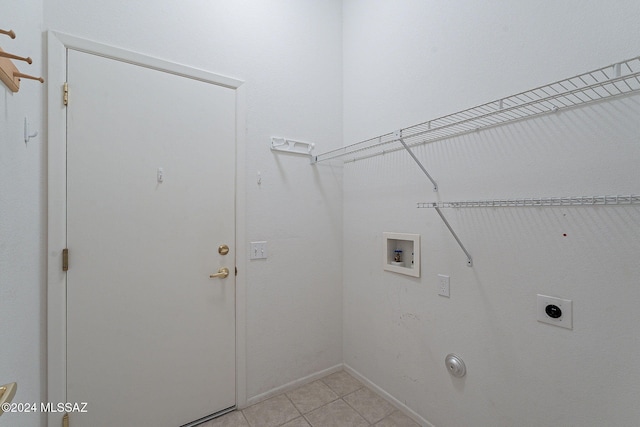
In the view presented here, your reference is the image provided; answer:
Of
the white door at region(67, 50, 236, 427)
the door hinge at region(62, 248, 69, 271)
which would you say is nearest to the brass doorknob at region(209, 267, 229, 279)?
the white door at region(67, 50, 236, 427)

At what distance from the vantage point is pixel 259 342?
192cm

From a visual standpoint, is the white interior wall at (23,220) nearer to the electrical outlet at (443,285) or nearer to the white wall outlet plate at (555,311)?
the electrical outlet at (443,285)

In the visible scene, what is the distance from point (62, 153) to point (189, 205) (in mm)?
632

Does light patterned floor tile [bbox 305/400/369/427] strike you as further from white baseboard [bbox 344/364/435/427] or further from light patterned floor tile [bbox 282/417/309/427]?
white baseboard [bbox 344/364/435/427]

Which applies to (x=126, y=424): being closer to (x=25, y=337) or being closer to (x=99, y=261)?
(x=25, y=337)

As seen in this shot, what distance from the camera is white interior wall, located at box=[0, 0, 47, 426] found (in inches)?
36.7

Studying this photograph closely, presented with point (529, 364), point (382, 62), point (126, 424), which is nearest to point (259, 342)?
point (126, 424)

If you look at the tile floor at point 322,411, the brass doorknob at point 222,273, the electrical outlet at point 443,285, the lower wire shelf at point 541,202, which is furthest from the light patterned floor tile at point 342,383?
the lower wire shelf at point 541,202

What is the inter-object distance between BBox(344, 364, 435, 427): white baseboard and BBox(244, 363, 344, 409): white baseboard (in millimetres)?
133

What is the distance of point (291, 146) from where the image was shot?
6.77 feet

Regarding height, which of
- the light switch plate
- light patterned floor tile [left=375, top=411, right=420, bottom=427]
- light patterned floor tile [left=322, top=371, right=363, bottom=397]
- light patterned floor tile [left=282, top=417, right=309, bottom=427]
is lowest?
light patterned floor tile [left=322, top=371, right=363, bottom=397]

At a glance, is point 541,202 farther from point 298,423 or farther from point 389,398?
point 298,423

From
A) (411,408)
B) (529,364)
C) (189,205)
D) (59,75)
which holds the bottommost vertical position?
(411,408)

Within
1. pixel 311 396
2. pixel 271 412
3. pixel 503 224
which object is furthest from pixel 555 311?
pixel 271 412
